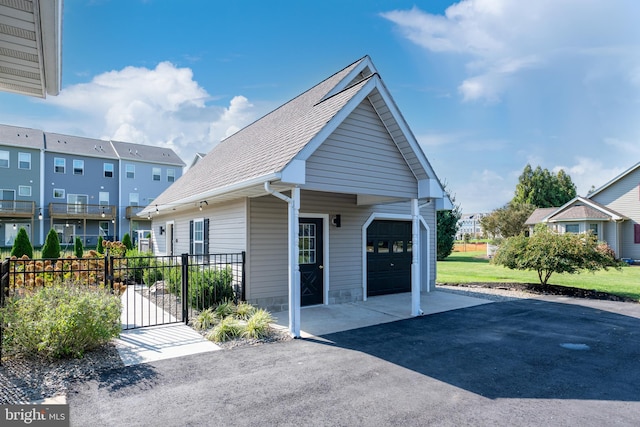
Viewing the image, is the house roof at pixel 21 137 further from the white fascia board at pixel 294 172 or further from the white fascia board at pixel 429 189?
the white fascia board at pixel 429 189

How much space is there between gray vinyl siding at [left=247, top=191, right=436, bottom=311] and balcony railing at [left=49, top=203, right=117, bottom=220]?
→ 82.4 feet

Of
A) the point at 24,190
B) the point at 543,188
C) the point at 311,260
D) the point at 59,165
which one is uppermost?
the point at 59,165

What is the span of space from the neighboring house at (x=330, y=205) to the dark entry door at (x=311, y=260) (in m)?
0.03

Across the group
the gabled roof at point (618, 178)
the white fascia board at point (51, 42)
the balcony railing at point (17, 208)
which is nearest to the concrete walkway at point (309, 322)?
the white fascia board at point (51, 42)

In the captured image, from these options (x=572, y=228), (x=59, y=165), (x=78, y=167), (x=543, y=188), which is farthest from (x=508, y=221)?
(x=59, y=165)

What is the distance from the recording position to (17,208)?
89.9ft

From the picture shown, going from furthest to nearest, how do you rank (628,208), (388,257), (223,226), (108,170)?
1. (108,170)
2. (628,208)
3. (388,257)
4. (223,226)

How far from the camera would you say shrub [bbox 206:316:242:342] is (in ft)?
20.7

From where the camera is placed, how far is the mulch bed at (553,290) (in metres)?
10.9

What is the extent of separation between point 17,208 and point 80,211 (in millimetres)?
4085

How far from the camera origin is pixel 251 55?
13.2 metres

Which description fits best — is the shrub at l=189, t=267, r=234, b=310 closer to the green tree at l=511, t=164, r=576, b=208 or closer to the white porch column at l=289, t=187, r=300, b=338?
the white porch column at l=289, t=187, r=300, b=338

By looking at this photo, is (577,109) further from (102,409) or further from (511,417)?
(102,409)

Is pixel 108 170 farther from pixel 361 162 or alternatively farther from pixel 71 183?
pixel 361 162
